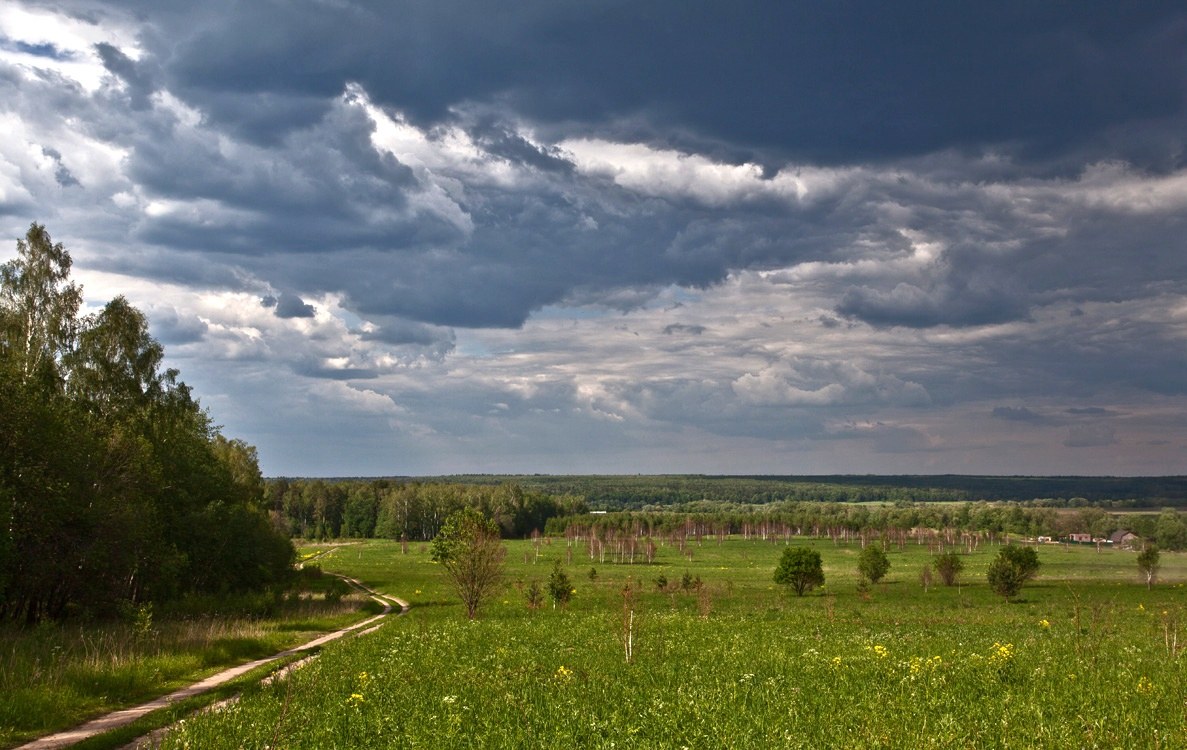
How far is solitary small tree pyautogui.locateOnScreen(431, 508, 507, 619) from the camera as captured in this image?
43.0 metres

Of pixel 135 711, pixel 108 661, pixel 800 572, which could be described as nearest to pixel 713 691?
pixel 135 711

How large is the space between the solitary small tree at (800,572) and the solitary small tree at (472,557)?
41.1 m

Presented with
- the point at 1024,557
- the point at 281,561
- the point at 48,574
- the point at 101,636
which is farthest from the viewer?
the point at 1024,557

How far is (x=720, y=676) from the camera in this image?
18250mm

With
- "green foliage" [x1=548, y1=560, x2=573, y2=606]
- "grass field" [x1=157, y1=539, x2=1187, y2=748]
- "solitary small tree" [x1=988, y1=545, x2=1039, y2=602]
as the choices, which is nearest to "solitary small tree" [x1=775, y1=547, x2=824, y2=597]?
"solitary small tree" [x1=988, y1=545, x2=1039, y2=602]

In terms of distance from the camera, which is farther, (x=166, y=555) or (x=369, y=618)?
(x=369, y=618)

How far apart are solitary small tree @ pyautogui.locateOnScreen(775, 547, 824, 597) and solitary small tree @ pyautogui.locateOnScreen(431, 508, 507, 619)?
41.1m

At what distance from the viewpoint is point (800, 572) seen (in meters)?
77.1

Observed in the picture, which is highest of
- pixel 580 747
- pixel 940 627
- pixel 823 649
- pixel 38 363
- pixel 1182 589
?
pixel 38 363

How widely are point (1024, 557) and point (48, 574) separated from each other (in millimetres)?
76688

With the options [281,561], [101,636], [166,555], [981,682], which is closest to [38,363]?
[166,555]

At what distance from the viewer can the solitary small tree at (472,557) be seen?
43.0 meters

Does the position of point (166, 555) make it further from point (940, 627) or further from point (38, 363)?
point (940, 627)

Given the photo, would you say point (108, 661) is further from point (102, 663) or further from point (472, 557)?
point (472, 557)
